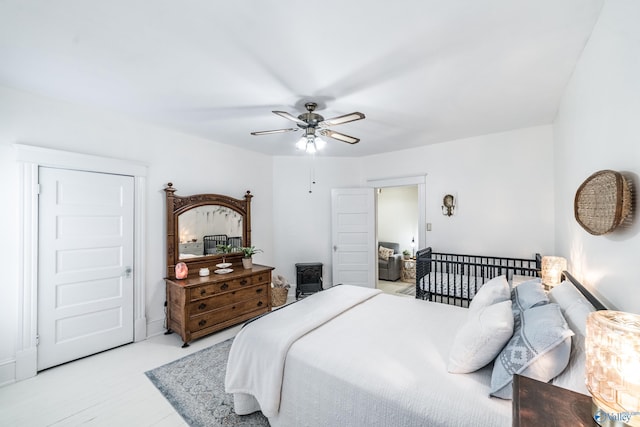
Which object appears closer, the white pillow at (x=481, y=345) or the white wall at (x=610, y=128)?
the white wall at (x=610, y=128)

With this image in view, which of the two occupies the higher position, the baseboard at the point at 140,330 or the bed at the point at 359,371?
the bed at the point at 359,371

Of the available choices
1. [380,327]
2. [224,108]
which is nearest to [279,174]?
[224,108]

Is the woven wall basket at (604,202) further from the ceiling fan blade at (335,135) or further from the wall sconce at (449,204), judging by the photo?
the wall sconce at (449,204)

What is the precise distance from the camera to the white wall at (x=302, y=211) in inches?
194

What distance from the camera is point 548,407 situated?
858 mm

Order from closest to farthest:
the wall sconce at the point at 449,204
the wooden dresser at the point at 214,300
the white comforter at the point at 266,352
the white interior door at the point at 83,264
→ the white comforter at the point at 266,352
the white interior door at the point at 83,264
the wooden dresser at the point at 214,300
the wall sconce at the point at 449,204

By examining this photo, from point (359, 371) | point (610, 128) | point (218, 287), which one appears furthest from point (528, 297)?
point (218, 287)

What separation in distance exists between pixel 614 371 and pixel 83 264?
3.89 meters

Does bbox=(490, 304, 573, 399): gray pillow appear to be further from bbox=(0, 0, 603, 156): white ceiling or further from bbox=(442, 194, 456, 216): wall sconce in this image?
bbox=(442, 194, 456, 216): wall sconce

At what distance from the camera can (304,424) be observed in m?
1.52

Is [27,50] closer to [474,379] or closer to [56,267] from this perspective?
[56,267]

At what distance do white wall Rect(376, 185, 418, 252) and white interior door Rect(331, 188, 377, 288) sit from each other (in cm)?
222

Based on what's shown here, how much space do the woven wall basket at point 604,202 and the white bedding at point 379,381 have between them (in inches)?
38.9

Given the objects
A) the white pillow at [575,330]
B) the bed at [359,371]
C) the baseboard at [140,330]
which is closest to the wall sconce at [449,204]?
the bed at [359,371]
